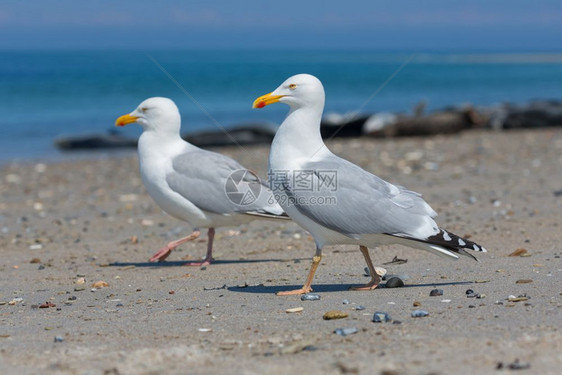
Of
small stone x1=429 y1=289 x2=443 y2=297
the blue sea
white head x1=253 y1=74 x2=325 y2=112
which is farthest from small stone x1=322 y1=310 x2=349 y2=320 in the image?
the blue sea

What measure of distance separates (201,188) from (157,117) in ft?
2.92

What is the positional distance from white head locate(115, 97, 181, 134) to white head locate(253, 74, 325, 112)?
1.88m

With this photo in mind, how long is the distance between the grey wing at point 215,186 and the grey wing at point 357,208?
5.03 feet

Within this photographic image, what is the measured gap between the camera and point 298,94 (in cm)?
560

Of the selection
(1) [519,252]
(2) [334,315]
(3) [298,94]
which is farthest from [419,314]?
(1) [519,252]

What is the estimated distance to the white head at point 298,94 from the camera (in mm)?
5594

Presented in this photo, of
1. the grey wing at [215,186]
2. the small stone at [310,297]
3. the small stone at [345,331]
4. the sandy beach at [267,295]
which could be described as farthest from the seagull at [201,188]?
the small stone at [345,331]

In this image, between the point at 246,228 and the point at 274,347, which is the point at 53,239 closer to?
the point at 246,228

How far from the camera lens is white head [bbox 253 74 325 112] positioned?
5.59 meters

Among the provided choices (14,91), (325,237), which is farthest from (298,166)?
(14,91)

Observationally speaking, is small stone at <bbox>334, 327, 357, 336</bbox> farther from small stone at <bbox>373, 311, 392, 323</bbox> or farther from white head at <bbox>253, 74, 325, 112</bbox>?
white head at <bbox>253, 74, 325, 112</bbox>

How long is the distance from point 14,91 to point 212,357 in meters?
38.2

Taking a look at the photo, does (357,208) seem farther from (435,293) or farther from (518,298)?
(518,298)

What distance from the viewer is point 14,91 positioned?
3922cm
